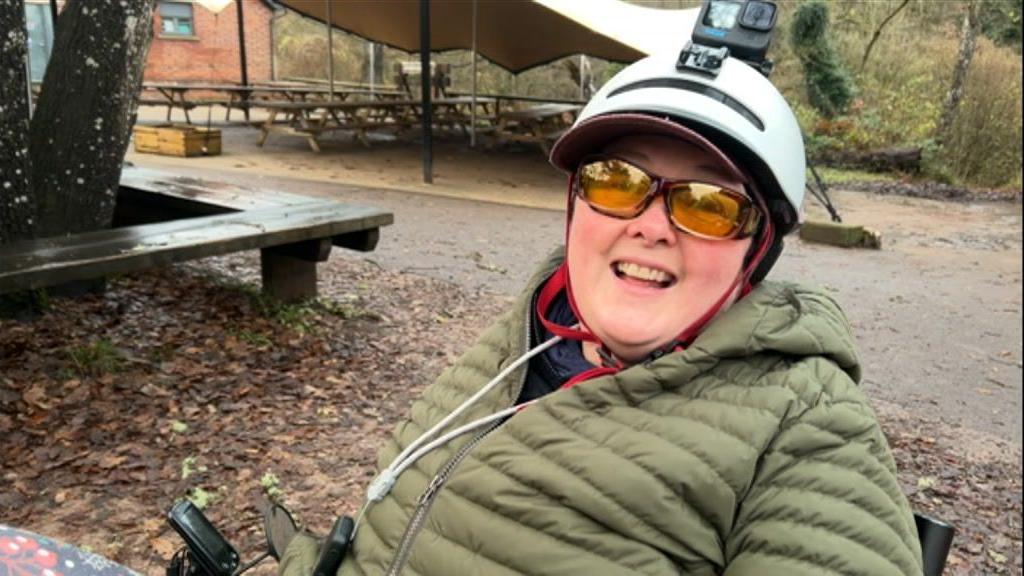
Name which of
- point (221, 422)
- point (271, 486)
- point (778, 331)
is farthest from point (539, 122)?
point (778, 331)

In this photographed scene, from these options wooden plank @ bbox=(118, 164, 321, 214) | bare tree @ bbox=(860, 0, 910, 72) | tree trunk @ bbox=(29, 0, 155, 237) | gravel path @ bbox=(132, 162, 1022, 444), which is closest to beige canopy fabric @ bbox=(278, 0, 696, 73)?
bare tree @ bbox=(860, 0, 910, 72)

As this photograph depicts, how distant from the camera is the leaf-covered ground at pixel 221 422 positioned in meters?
2.71

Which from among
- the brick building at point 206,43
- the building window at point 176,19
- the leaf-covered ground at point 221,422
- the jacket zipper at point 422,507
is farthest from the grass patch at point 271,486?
the building window at point 176,19

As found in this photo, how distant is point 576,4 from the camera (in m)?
10.9

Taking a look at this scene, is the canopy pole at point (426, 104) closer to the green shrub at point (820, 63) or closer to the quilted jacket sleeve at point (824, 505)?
the green shrub at point (820, 63)

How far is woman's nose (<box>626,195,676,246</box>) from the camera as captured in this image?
1.25 metres

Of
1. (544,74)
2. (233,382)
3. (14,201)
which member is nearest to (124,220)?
(14,201)

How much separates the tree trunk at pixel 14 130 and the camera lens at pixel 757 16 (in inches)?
123

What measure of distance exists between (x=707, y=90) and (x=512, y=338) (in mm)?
568

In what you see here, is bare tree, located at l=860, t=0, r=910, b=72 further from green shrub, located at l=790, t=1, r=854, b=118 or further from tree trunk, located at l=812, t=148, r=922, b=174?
tree trunk, located at l=812, t=148, r=922, b=174

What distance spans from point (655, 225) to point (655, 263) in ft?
0.19

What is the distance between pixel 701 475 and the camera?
3.60ft

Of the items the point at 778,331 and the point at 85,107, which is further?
the point at 85,107

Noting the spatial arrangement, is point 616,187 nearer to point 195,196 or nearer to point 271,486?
point 271,486
